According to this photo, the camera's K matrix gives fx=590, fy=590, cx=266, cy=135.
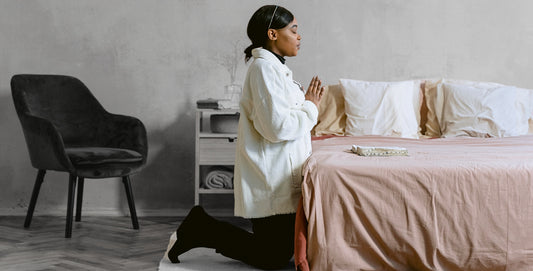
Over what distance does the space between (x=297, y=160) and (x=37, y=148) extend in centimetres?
184

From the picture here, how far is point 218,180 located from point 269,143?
142 cm

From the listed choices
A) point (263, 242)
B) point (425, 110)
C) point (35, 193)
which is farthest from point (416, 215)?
point (35, 193)

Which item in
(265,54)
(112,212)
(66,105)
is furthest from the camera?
(112,212)

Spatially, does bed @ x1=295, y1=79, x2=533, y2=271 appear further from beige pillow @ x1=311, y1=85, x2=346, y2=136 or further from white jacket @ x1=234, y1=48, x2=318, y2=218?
beige pillow @ x1=311, y1=85, x2=346, y2=136

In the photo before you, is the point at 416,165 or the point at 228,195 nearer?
the point at 416,165

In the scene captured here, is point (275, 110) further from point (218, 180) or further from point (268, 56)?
point (218, 180)

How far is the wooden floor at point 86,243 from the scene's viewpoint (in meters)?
2.79

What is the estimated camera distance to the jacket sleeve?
2334mm

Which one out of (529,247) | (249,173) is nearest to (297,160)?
(249,173)

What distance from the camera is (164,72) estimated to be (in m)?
4.23

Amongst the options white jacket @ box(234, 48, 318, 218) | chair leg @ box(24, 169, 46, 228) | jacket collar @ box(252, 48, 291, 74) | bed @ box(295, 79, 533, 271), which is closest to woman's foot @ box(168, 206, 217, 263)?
white jacket @ box(234, 48, 318, 218)

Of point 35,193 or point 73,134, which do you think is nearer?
point 35,193

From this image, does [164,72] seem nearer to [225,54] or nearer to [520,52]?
[225,54]

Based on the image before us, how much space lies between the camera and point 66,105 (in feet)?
12.7
